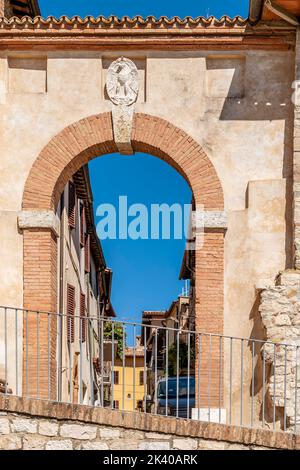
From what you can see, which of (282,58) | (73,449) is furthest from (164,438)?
(282,58)

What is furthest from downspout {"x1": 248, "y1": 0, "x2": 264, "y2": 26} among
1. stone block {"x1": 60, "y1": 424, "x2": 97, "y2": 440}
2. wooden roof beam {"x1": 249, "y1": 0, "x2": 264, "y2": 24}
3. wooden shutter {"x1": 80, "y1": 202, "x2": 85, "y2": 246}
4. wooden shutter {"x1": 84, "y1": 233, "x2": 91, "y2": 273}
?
wooden shutter {"x1": 84, "y1": 233, "x2": 91, "y2": 273}

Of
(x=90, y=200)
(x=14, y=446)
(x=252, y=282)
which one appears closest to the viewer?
(x=14, y=446)

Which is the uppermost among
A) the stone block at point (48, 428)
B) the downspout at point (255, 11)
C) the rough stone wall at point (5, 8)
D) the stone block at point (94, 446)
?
the rough stone wall at point (5, 8)

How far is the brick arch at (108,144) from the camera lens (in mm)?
14000

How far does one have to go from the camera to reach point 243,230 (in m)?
13.9

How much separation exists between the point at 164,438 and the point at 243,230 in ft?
16.2

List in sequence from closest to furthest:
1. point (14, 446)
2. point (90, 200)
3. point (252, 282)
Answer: point (14, 446), point (252, 282), point (90, 200)

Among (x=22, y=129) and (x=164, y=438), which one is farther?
(x=22, y=129)

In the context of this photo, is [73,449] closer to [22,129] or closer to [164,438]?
[164,438]

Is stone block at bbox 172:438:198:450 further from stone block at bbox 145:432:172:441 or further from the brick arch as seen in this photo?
the brick arch

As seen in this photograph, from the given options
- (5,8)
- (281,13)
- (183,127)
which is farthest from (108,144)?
(5,8)

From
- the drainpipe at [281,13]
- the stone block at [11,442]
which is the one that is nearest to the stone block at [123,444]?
the stone block at [11,442]

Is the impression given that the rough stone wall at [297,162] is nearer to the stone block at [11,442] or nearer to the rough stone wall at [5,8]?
the stone block at [11,442]

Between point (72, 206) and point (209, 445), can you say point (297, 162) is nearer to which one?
point (209, 445)
